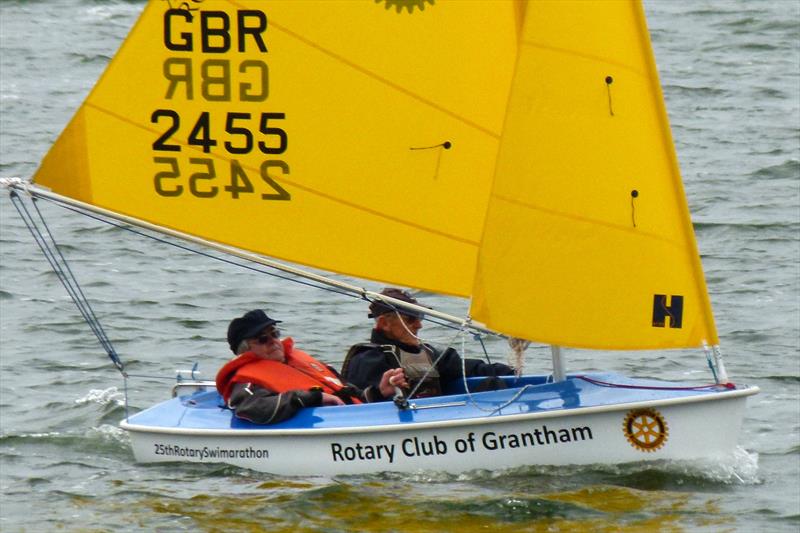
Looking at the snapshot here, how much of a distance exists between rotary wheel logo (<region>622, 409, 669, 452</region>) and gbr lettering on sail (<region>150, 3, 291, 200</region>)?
225 centimetres

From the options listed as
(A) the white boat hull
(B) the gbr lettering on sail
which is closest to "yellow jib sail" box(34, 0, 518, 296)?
(B) the gbr lettering on sail

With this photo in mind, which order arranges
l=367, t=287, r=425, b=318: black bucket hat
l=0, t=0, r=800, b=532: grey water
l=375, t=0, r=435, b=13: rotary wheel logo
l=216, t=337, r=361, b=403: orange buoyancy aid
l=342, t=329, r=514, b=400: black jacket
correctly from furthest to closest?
l=342, t=329, r=514, b=400: black jacket → l=367, t=287, r=425, b=318: black bucket hat → l=216, t=337, r=361, b=403: orange buoyancy aid → l=375, t=0, r=435, b=13: rotary wheel logo → l=0, t=0, r=800, b=532: grey water

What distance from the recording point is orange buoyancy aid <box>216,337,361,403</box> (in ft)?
28.6

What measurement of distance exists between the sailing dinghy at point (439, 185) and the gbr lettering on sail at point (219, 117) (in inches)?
0.4

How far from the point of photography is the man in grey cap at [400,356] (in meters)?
8.86

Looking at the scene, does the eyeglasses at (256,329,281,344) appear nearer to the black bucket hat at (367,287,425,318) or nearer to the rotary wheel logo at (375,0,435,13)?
the black bucket hat at (367,287,425,318)

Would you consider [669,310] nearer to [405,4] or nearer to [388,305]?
[388,305]

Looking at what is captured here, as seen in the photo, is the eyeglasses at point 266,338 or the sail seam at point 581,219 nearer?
the sail seam at point 581,219

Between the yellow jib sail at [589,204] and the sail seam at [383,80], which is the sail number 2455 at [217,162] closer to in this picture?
the sail seam at [383,80]

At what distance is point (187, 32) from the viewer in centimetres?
835

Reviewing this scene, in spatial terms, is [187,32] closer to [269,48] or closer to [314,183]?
[269,48]

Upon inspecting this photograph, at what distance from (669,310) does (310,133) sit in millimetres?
2194

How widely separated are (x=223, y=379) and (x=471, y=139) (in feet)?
6.51

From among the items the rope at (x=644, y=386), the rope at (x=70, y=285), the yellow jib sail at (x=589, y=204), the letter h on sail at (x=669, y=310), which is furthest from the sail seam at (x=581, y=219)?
the rope at (x=70, y=285)
